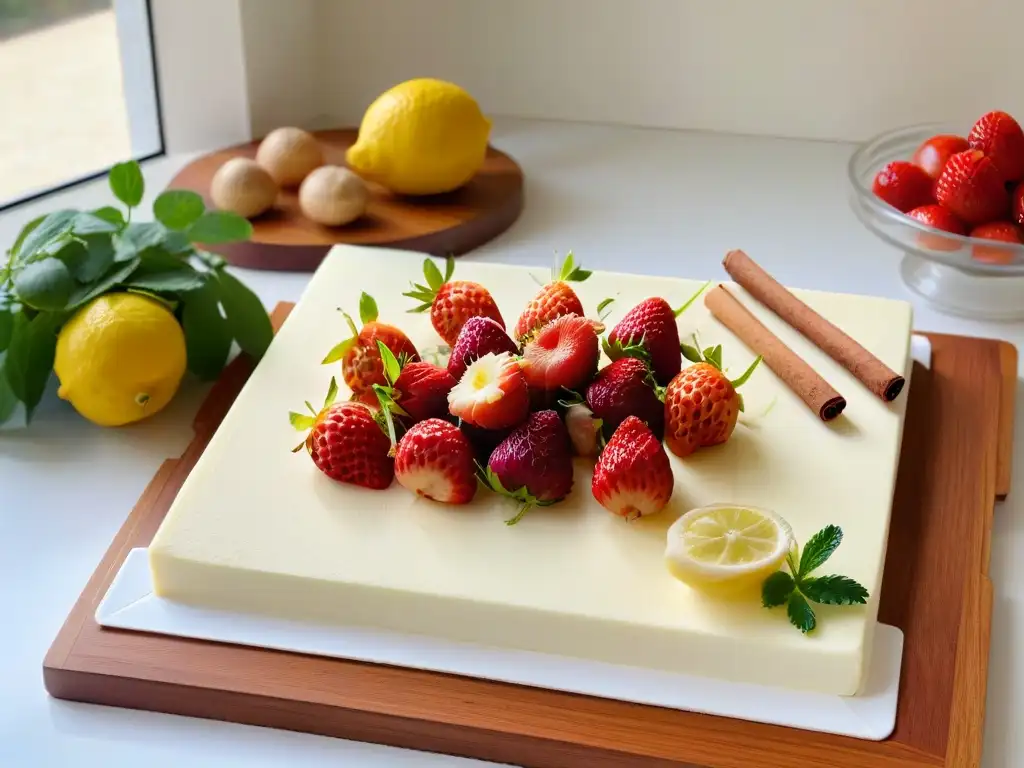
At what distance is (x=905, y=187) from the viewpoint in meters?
1.47

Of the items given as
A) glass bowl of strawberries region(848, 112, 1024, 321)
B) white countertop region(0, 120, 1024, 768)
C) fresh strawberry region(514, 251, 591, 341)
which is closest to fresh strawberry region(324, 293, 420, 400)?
fresh strawberry region(514, 251, 591, 341)

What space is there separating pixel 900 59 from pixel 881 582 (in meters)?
1.04

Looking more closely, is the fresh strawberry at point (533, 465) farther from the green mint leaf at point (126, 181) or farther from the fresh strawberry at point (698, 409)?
the green mint leaf at point (126, 181)

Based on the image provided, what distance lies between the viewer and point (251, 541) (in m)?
1.02

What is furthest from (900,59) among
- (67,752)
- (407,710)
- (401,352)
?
(67,752)

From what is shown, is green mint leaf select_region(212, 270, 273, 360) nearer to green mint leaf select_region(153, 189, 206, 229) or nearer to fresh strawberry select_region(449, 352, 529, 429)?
green mint leaf select_region(153, 189, 206, 229)

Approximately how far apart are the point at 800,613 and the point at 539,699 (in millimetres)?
200

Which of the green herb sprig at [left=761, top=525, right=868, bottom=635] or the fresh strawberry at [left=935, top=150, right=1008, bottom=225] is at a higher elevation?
the fresh strawberry at [left=935, top=150, right=1008, bottom=225]

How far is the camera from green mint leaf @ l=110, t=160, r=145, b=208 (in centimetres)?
128

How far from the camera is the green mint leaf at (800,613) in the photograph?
92cm

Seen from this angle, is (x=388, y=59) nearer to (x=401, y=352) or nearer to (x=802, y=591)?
(x=401, y=352)

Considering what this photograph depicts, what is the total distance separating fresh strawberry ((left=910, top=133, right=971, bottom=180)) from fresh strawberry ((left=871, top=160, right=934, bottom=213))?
0.01 metres

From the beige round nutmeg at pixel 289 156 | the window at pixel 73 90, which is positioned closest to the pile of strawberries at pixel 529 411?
the beige round nutmeg at pixel 289 156

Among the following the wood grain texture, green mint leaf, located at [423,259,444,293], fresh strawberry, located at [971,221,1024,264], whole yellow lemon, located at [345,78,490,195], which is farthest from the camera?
whole yellow lemon, located at [345,78,490,195]
